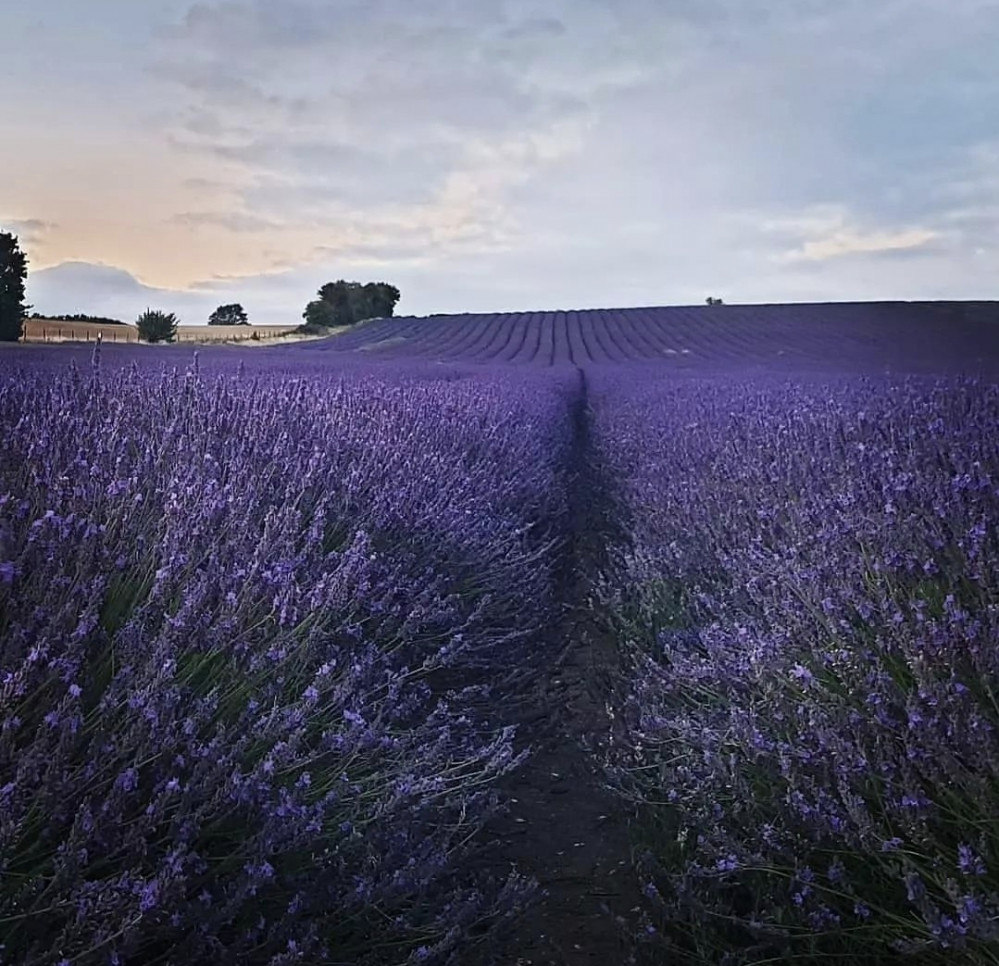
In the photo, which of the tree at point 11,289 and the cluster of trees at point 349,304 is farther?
the cluster of trees at point 349,304

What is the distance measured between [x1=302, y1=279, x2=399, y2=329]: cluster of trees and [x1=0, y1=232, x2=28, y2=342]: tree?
3115cm

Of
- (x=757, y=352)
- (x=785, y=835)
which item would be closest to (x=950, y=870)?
(x=785, y=835)

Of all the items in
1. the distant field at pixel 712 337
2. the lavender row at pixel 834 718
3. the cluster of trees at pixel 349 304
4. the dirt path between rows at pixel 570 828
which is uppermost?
the cluster of trees at pixel 349 304

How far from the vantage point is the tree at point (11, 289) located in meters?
8.60

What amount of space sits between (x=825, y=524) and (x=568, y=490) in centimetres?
448

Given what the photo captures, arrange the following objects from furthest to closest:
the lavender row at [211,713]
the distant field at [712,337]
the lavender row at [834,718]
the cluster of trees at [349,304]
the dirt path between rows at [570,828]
Answer: the cluster of trees at [349,304] < the distant field at [712,337] < the dirt path between rows at [570,828] < the lavender row at [834,718] < the lavender row at [211,713]

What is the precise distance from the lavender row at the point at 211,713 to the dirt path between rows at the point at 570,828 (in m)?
0.14

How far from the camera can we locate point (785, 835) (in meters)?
1.78

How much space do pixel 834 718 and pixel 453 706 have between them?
1228mm

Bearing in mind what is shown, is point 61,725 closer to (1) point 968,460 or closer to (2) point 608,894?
(2) point 608,894

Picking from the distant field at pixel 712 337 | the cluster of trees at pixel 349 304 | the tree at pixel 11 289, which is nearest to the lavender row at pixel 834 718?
the distant field at pixel 712 337

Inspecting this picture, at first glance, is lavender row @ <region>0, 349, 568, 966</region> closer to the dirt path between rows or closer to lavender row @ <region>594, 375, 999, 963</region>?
the dirt path between rows

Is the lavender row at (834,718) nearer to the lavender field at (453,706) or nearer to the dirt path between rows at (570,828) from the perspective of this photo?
the lavender field at (453,706)

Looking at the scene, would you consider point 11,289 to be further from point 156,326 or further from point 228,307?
point 228,307
